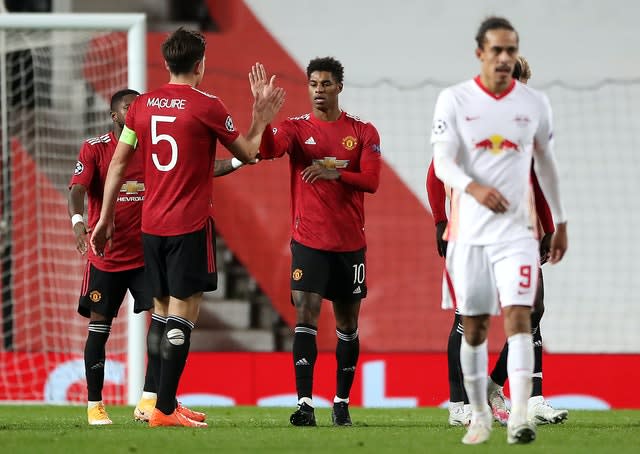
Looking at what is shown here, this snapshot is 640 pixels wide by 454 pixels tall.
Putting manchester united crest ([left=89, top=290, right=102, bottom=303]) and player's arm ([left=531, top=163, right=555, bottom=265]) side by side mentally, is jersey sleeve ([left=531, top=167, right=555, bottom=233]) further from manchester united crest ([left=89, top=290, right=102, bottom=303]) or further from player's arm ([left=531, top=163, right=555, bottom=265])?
manchester united crest ([left=89, top=290, right=102, bottom=303])

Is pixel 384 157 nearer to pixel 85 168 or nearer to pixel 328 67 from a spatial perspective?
pixel 328 67

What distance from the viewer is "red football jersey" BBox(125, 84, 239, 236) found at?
20.7ft

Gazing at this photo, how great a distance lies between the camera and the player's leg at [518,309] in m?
5.34

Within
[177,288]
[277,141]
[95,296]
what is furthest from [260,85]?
[95,296]

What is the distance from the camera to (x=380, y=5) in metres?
13.6

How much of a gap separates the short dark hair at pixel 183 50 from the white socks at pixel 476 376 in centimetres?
201

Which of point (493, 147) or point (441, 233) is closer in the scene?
point (493, 147)

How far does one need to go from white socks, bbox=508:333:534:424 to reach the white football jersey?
0.44m

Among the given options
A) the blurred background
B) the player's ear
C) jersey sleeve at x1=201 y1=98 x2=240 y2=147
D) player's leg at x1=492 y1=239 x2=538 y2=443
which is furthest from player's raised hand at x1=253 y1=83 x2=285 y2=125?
the blurred background

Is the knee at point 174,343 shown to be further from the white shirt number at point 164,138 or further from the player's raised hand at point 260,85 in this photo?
the player's raised hand at point 260,85

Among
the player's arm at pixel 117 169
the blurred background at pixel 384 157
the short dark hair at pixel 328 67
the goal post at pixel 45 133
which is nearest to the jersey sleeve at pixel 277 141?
the short dark hair at pixel 328 67

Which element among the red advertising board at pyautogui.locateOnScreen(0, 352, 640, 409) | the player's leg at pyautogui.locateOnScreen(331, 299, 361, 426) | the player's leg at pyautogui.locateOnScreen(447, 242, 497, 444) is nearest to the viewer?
the player's leg at pyautogui.locateOnScreen(447, 242, 497, 444)

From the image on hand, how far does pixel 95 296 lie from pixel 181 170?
134 centimetres

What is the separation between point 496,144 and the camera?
5.52m
